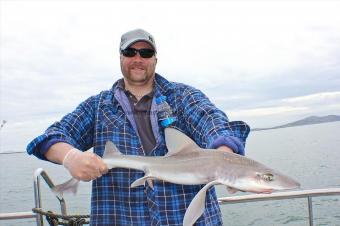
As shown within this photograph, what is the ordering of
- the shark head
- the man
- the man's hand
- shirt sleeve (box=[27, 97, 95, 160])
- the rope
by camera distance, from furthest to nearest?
the rope < shirt sleeve (box=[27, 97, 95, 160]) < the man < the man's hand < the shark head

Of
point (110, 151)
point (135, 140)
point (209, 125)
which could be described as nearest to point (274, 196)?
point (209, 125)

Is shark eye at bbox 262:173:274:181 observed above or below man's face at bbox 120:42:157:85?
below

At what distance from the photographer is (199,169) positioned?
9.20ft

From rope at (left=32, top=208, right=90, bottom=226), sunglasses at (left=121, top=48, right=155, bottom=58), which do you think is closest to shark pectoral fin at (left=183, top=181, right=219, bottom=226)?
sunglasses at (left=121, top=48, right=155, bottom=58)

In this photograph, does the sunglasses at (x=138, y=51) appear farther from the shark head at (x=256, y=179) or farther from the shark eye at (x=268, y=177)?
the shark eye at (x=268, y=177)

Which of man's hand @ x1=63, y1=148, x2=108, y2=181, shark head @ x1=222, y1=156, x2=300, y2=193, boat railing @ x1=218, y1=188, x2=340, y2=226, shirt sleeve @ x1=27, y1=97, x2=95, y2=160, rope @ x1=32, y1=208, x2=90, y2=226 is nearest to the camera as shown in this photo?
shark head @ x1=222, y1=156, x2=300, y2=193

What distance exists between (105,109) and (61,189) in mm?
767

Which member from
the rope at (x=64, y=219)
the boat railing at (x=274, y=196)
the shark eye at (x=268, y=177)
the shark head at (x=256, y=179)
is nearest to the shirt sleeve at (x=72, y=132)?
the rope at (x=64, y=219)

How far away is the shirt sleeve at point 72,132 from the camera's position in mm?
3236

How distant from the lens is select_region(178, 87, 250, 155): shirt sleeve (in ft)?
9.70

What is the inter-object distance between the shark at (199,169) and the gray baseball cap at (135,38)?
3.18 feet

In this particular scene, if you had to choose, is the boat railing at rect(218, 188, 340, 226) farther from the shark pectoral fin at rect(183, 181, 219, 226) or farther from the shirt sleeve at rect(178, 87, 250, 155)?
the shark pectoral fin at rect(183, 181, 219, 226)

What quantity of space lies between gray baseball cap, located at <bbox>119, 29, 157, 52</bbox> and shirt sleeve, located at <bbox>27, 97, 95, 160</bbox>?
0.57 m

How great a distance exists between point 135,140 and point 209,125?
0.64 metres
